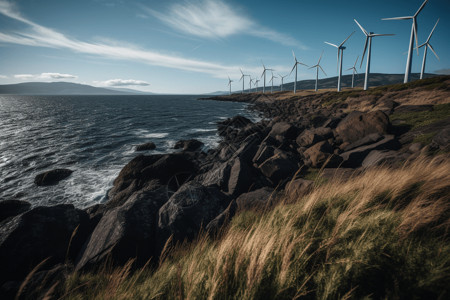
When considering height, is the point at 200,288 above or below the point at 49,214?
above

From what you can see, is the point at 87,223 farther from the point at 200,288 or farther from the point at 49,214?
the point at 200,288

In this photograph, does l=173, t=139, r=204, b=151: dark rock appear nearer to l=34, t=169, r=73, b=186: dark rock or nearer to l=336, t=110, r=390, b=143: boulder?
l=34, t=169, r=73, b=186: dark rock

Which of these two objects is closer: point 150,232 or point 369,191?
point 369,191

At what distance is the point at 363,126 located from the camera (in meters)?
12.5

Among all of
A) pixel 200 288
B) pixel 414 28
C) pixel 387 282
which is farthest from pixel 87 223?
pixel 414 28

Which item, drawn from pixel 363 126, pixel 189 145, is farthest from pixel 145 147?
pixel 363 126

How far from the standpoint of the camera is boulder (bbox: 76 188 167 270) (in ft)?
15.0

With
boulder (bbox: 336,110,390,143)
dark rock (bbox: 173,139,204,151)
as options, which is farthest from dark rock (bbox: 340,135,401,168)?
dark rock (bbox: 173,139,204,151)

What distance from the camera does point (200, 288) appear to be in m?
2.23

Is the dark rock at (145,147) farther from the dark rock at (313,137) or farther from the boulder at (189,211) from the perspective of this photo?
the boulder at (189,211)

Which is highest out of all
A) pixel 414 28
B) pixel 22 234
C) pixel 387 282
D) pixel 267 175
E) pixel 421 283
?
pixel 414 28

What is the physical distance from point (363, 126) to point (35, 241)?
17353 mm

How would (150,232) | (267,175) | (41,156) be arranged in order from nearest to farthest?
(150,232) → (267,175) → (41,156)

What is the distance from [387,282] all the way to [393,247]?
1.62ft
